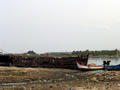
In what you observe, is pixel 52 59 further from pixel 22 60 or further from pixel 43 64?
pixel 22 60

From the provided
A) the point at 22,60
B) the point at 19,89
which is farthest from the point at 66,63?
the point at 19,89

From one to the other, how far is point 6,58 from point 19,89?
23.1m

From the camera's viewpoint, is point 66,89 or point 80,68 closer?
point 66,89

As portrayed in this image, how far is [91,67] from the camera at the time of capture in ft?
79.0

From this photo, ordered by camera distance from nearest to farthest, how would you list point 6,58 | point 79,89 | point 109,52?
point 79,89, point 6,58, point 109,52

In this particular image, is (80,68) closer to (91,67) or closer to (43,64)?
(91,67)

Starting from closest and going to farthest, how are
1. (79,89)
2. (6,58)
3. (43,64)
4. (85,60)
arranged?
(79,89)
(85,60)
(43,64)
(6,58)

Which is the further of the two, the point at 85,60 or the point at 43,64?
the point at 43,64

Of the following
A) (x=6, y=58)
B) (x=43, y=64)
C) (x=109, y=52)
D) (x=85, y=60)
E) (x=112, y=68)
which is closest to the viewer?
(x=112, y=68)

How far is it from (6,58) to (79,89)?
25145 mm

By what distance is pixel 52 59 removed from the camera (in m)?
31.0

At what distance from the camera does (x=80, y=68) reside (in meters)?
24.5

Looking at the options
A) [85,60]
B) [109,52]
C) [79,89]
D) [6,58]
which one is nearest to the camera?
[79,89]

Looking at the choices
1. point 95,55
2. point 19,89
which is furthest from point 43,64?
point 95,55
